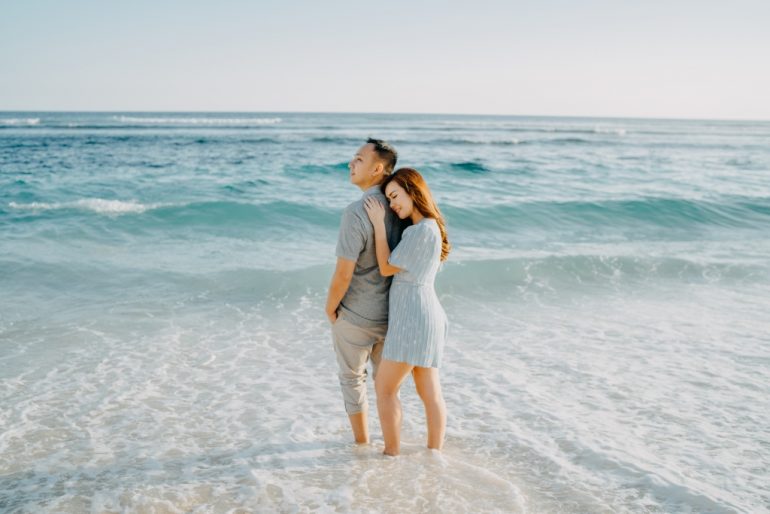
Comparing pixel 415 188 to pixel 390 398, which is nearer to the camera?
pixel 415 188

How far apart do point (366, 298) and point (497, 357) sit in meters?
2.58

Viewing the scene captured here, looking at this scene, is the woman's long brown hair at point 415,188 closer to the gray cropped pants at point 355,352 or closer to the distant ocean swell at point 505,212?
the gray cropped pants at point 355,352

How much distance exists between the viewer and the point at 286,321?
727cm

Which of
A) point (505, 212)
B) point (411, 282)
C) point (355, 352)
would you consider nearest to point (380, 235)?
point (411, 282)

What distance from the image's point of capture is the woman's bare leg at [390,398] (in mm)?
3879

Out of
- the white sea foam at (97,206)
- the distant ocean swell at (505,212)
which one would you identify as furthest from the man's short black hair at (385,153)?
the white sea foam at (97,206)

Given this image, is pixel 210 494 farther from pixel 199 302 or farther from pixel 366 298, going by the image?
pixel 199 302

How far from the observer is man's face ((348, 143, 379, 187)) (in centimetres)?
380

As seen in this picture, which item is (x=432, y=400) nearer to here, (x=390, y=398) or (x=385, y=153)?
(x=390, y=398)

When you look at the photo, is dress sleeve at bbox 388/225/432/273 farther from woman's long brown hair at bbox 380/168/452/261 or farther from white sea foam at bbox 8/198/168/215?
white sea foam at bbox 8/198/168/215

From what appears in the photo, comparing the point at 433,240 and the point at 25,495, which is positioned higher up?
the point at 433,240

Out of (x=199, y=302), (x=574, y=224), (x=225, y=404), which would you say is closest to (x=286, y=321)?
(x=199, y=302)

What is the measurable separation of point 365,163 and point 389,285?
78 centimetres

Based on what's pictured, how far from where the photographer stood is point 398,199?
12.3 ft
